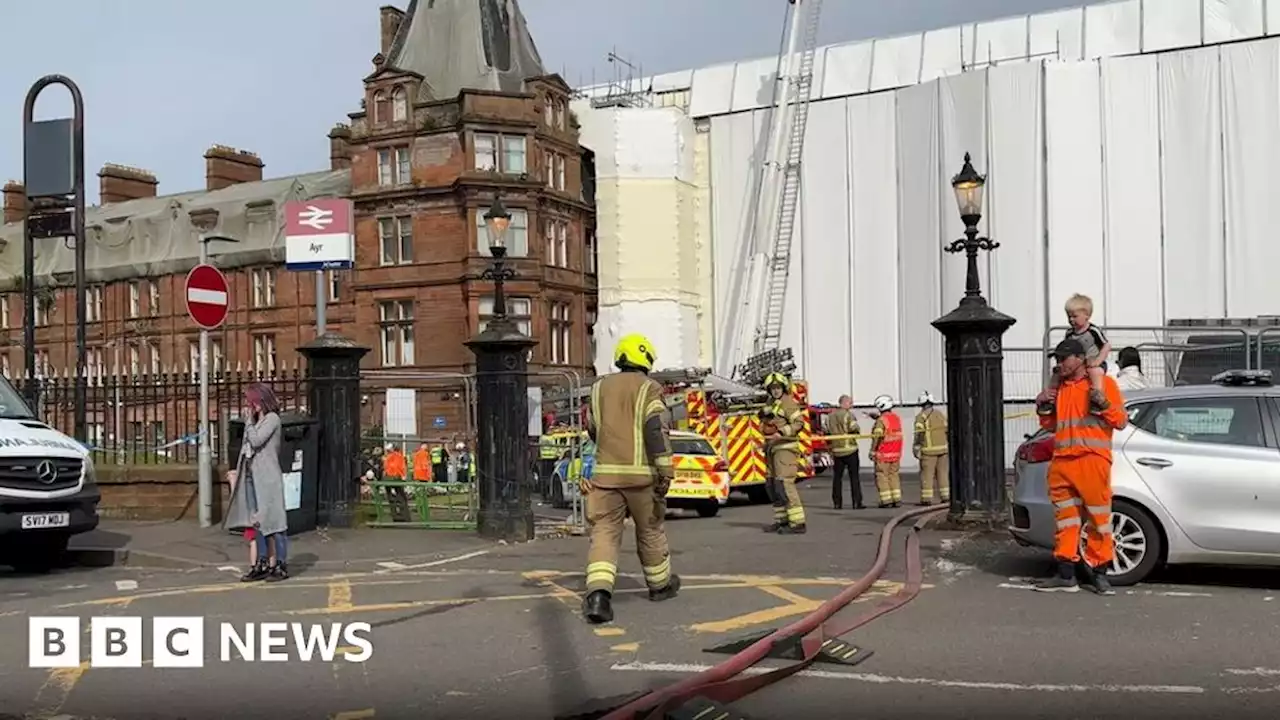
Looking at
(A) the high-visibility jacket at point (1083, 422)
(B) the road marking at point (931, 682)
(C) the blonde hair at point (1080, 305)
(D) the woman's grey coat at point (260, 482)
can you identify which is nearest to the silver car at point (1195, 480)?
(A) the high-visibility jacket at point (1083, 422)

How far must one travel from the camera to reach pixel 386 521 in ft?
50.4

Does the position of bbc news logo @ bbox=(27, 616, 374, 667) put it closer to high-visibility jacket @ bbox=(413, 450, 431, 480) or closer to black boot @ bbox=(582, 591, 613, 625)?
black boot @ bbox=(582, 591, 613, 625)

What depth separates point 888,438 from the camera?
19250mm

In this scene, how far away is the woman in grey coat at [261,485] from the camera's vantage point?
10578 mm

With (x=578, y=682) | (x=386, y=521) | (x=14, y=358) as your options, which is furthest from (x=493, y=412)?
(x=14, y=358)

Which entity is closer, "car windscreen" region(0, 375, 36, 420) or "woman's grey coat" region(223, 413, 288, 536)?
"woman's grey coat" region(223, 413, 288, 536)

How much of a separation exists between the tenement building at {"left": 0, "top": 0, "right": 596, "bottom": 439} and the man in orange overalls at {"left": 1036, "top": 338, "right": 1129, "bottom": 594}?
30.9m

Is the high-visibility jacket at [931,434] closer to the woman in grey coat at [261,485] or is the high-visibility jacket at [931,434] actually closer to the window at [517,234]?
the woman in grey coat at [261,485]

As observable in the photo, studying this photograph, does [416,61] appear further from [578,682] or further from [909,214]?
[578,682]

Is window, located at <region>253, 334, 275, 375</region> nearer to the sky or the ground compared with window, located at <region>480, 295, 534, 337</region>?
nearer to the ground

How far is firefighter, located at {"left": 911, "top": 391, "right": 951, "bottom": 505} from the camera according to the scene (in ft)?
60.7

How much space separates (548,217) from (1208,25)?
848 inches

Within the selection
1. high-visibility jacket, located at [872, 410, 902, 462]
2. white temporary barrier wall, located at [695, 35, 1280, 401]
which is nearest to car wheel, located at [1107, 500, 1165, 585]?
high-visibility jacket, located at [872, 410, 902, 462]

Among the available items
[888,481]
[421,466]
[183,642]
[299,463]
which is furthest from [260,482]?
[888,481]
